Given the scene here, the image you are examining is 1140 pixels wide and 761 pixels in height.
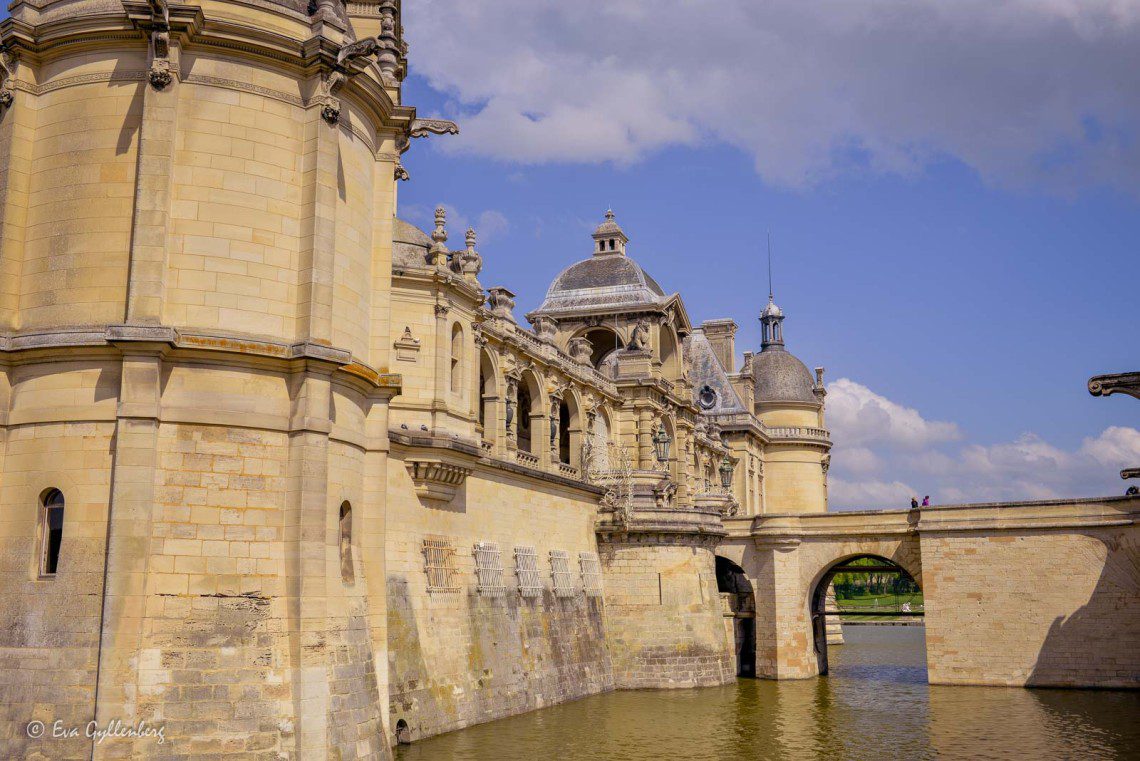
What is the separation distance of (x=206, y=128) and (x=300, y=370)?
3.99 m

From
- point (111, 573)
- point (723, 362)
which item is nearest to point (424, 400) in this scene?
point (111, 573)

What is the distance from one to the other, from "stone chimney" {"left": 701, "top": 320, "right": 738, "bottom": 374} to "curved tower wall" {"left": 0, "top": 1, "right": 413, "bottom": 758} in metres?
57.9

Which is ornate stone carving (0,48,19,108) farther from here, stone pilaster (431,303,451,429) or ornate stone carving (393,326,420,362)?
stone pilaster (431,303,451,429)

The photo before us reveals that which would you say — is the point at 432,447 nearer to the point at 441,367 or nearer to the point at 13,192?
the point at 441,367

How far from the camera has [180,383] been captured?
1596cm

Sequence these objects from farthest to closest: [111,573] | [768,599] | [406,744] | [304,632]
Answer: [768,599] < [406,744] < [304,632] < [111,573]

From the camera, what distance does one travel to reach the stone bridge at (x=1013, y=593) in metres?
39.6

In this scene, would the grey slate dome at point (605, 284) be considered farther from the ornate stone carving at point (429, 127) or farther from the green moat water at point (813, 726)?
the ornate stone carving at point (429, 127)

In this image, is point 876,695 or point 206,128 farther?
point 876,695

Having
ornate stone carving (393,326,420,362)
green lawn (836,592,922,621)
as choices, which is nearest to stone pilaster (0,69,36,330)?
ornate stone carving (393,326,420,362)

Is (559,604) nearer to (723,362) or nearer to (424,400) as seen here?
(424,400)

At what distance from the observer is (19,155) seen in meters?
16.7

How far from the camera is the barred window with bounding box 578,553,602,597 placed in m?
38.9

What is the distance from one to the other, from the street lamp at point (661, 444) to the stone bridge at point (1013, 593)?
610 cm
